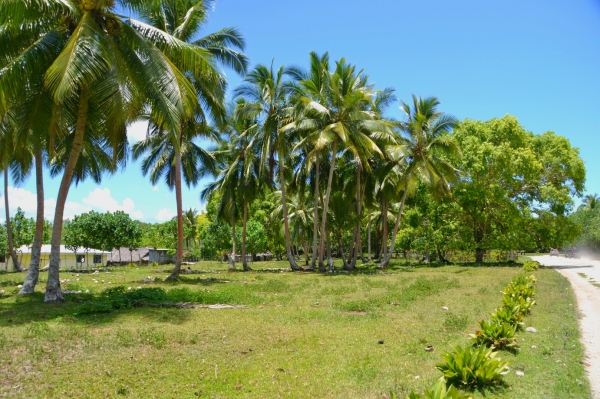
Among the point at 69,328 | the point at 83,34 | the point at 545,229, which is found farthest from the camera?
the point at 545,229

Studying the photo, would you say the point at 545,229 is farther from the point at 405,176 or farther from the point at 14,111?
the point at 14,111

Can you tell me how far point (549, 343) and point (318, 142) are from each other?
1567cm

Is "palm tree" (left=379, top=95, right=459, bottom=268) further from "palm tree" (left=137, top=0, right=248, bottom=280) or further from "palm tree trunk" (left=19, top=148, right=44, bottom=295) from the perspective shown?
"palm tree trunk" (left=19, top=148, right=44, bottom=295)

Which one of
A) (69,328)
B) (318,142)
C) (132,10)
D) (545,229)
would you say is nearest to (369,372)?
(69,328)

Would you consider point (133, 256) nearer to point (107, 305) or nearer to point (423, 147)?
point (423, 147)

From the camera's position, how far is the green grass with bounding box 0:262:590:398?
Answer: 17.8 feet

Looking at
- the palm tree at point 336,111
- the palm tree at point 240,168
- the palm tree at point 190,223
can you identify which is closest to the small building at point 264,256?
the palm tree at point 190,223

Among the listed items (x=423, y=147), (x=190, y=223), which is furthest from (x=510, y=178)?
(x=190, y=223)

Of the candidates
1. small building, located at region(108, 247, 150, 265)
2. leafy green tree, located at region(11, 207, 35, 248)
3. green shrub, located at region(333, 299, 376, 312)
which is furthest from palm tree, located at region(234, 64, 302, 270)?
small building, located at region(108, 247, 150, 265)

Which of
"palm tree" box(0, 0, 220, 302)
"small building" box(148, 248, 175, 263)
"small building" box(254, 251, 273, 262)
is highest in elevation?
"palm tree" box(0, 0, 220, 302)

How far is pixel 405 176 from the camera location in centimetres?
2691

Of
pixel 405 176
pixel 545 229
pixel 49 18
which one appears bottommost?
pixel 545 229

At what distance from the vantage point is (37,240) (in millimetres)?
13781

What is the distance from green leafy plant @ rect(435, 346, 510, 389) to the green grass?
0.71 ft
